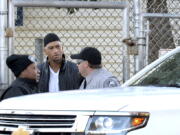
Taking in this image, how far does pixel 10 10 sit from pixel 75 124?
322 cm

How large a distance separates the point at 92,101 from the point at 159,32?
4.17 m

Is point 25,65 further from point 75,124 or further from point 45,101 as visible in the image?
point 75,124

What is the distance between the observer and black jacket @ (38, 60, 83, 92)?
24.4ft

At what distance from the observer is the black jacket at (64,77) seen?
7.43 metres

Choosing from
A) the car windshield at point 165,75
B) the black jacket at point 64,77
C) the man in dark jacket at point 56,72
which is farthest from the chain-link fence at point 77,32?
the car windshield at point 165,75

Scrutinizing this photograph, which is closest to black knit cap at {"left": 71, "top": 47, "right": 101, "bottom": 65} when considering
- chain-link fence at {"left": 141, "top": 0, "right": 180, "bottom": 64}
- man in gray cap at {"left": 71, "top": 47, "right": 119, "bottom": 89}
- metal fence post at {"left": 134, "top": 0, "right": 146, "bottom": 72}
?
man in gray cap at {"left": 71, "top": 47, "right": 119, "bottom": 89}

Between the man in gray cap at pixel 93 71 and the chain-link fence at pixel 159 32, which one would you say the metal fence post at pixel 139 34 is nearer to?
the man in gray cap at pixel 93 71

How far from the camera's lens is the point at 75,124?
4195 mm

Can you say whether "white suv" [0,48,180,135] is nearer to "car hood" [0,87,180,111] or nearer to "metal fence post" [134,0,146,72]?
"car hood" [0,87,180,111]

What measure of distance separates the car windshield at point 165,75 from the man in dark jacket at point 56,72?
1654 millimetres

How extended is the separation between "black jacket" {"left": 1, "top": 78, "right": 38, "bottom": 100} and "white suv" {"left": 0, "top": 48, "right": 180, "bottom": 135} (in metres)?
1.45

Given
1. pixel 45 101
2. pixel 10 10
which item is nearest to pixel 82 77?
pixel 10 10

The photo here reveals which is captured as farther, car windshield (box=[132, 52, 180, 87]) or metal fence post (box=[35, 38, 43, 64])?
metal fence post (box=[35, 38, 43, 64])

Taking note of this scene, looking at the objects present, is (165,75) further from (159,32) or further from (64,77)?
(159,32)
